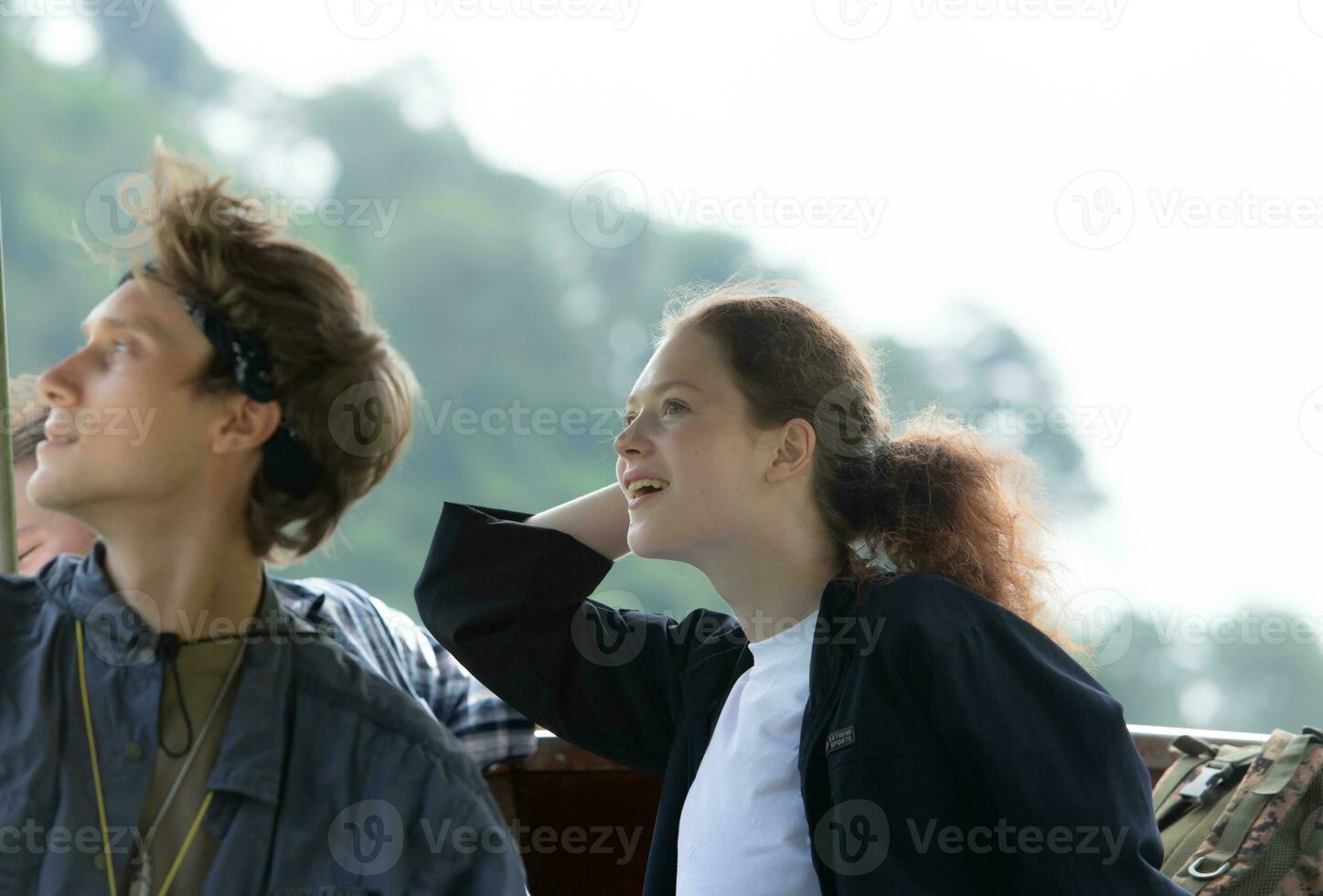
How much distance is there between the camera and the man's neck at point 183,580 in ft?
4.03

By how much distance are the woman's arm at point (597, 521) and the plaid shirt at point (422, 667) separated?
0.23m

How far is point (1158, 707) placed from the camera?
340 inches

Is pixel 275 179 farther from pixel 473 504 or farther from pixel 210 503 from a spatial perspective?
pixel 473 504

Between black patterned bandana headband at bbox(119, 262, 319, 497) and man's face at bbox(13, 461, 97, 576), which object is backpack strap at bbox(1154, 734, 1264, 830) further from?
man's face at bbox(13, 461, 97, 576)

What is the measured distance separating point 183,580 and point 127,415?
0.53ft

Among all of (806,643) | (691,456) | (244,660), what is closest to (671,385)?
(691,456)

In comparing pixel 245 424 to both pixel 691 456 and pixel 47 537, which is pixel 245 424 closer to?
pixel 691 456

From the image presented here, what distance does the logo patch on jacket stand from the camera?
1504 millimetres

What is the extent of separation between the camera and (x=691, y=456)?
5.56ft

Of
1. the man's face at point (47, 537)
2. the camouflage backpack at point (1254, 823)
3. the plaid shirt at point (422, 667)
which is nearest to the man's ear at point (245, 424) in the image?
the plaid shirt at point (422, 667)

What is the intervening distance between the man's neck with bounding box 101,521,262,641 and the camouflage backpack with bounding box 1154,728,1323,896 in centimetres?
116

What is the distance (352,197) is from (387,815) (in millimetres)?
1164

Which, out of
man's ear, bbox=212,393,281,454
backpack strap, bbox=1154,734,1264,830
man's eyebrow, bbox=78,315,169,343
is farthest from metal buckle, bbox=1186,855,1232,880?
man's eyebrow, bbox=78,315,169,343

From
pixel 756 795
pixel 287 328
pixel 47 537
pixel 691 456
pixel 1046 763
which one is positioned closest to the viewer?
pixel 287 328
